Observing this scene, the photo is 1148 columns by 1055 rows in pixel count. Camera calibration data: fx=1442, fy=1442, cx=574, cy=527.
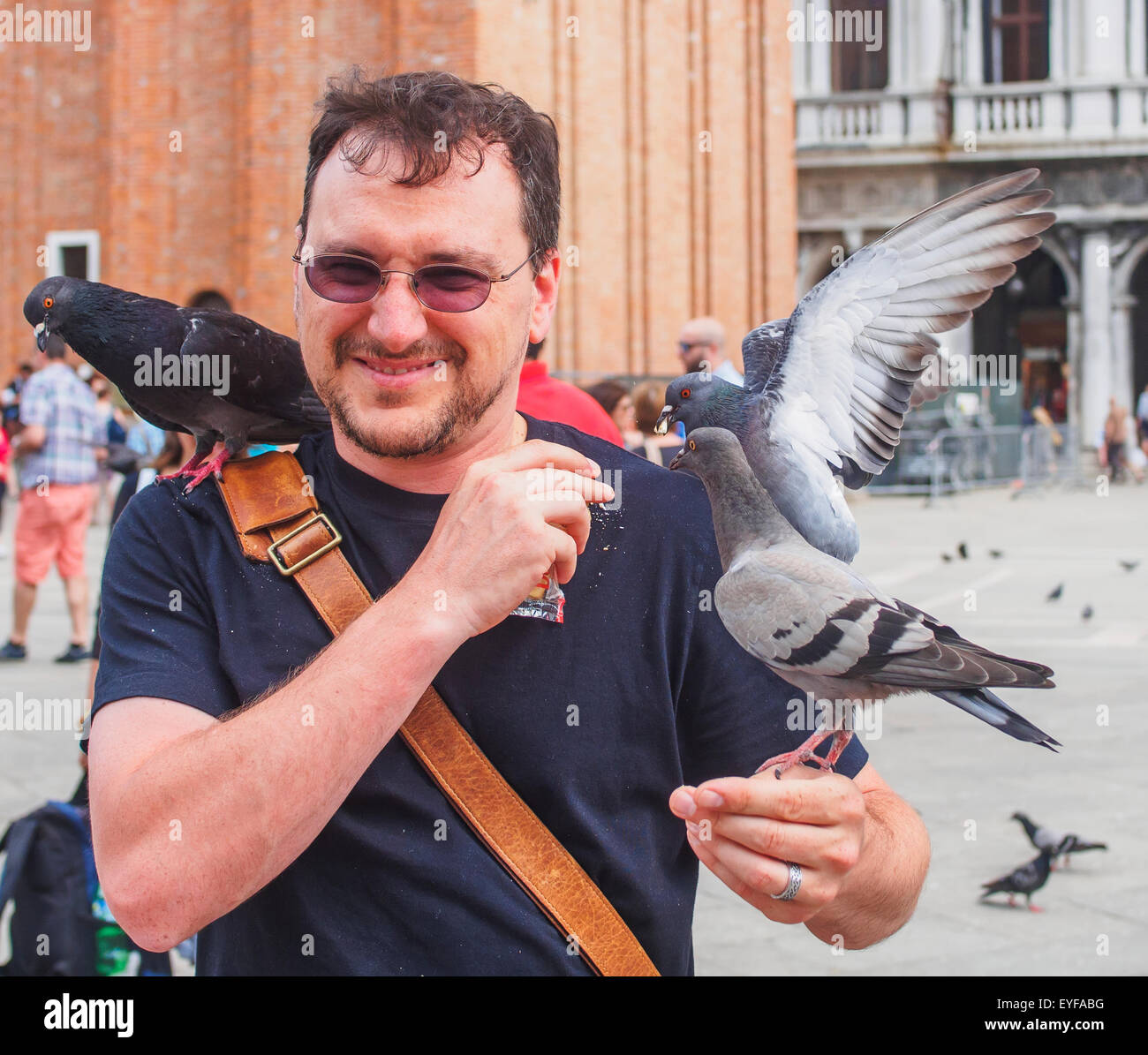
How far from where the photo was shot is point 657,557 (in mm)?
1895

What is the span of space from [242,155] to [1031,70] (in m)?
22.1

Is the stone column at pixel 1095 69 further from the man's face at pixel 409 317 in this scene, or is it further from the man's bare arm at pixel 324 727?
the man's bare arm at pixel 324 727

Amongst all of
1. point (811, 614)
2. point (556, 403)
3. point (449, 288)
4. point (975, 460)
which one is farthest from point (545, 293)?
Result: point (975, 460)

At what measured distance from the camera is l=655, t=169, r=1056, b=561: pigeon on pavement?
1.36 metres

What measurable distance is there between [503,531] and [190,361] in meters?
0.87

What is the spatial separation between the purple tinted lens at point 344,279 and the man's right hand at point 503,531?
0.24 m

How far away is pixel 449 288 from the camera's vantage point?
5.43 ft

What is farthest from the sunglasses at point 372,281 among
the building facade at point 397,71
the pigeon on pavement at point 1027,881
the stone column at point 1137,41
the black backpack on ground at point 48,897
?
the stone column at point 1137,41

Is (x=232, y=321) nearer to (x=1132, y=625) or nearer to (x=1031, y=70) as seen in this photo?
(x=1132, y=625)

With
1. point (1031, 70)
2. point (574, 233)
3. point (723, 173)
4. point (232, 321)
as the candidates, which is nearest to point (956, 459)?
point (723, 173)

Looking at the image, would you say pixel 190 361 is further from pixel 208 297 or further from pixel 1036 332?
pixel 1036 332

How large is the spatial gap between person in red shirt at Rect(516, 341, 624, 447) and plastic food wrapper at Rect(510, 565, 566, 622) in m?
2.52

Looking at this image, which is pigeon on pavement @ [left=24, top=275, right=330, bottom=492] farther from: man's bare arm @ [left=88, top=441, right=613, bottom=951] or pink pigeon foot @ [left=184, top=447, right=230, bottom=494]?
man's bare arm @ [left=88, top=441, right=613, bottom=951]

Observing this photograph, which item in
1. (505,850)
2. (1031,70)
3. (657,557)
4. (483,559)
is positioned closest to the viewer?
(483,559)
